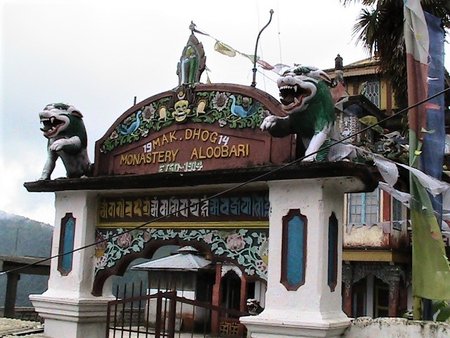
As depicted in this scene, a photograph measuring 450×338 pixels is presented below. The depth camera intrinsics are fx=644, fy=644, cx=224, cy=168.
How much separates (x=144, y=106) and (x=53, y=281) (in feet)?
7.76

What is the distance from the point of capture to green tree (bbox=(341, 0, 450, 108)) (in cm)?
1183

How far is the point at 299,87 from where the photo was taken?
5898mm

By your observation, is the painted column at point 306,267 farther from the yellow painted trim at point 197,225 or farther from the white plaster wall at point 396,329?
the yellow painted trim at point 197,225

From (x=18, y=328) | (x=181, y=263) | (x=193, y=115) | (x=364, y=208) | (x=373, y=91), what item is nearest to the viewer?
(x=193, y=115)

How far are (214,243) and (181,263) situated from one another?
12794mm

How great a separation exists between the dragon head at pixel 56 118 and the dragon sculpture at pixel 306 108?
2.79 metres

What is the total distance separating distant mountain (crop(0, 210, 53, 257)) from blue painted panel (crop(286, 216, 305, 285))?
63987 mm

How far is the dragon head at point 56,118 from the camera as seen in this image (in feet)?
25.1

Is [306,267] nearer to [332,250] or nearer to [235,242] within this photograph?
[332,250]

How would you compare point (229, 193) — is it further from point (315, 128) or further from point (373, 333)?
point (373, 333)

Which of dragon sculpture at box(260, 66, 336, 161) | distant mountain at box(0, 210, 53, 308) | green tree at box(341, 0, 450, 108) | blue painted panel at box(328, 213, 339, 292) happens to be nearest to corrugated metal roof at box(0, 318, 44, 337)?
blue painted panel at box(328, 213, 339, 292)

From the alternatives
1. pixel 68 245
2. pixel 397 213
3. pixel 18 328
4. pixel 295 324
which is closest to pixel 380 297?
pixel 397 213

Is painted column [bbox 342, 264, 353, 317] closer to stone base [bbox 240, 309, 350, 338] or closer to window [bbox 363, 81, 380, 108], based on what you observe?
window [bbox 363, 81, 380, 108]

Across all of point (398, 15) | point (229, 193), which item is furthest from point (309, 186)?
point (398, 15)
